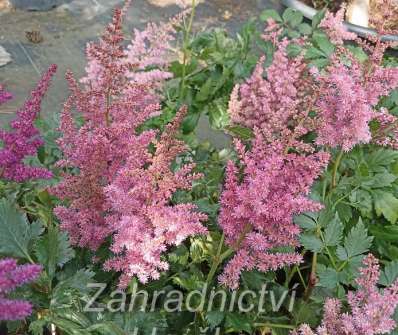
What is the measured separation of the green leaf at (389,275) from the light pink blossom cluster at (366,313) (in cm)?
11

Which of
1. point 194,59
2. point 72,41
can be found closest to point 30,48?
point 72,41

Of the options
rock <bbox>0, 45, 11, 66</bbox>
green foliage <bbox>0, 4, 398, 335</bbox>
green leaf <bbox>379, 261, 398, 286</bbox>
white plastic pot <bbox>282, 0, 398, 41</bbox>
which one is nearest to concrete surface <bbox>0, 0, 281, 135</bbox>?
rock <bbox>0, 45, 11, 66</bbox>

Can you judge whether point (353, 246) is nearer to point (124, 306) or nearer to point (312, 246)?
point (312, 246)

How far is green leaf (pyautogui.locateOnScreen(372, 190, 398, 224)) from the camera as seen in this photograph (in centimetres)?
146

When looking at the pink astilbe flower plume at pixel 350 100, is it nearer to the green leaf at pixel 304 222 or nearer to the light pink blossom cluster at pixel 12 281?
the green leaf at pixel 304 222

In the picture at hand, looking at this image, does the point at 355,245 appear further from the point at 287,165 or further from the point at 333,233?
the point at 287,165

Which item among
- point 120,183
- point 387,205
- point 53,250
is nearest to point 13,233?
point 53,250

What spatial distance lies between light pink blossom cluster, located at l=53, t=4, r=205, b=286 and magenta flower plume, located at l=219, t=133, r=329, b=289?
3.0 inches

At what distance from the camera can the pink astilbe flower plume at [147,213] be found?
1032 mm

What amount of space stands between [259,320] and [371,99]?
53 centimetres

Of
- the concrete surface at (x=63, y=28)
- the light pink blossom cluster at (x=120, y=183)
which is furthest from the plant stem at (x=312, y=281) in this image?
the concrete surface at (x=63, y=28)

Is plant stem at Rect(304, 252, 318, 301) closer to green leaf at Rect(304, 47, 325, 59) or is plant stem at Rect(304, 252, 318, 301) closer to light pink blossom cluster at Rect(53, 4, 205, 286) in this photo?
light pink blossom cluster at Rect(53, 4, 205, 286)

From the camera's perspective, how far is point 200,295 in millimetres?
1190

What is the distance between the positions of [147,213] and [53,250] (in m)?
0.18
